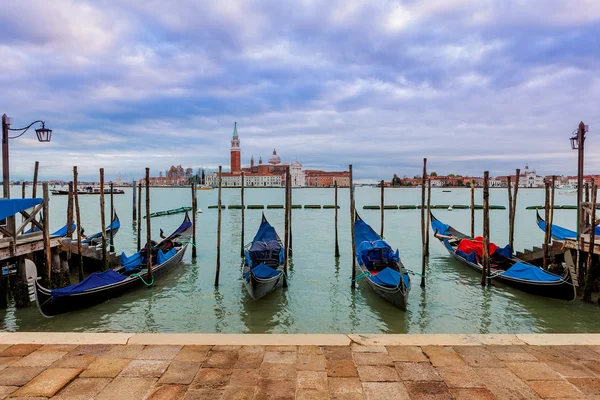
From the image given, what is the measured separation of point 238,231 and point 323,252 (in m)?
7.21

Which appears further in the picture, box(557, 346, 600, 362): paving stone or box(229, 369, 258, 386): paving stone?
box(557, 346, 600, 362): paving stone

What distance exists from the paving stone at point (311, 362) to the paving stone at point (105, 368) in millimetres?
1233

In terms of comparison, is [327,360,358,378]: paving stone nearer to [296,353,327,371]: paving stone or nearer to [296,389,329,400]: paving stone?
[296,353,327,371]: paving stone

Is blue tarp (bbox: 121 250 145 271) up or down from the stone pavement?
down

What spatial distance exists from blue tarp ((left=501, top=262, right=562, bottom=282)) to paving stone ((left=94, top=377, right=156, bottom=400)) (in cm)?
715

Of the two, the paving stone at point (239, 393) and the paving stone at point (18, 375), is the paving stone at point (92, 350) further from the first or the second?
the paving stone at point (239, 393)

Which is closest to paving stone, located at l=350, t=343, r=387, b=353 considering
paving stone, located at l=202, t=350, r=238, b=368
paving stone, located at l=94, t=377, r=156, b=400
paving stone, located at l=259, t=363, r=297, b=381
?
paving stone, located at l=259, t=363, r=297, b=381

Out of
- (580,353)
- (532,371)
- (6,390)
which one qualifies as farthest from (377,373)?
(6,390)

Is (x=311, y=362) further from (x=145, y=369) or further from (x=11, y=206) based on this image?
(x=11, y=206)

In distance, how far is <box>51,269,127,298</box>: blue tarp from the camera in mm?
6137

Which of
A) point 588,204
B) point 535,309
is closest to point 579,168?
point 588,204

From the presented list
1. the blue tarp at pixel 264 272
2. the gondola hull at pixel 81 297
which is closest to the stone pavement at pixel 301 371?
the gondola hull at pixel 81 297

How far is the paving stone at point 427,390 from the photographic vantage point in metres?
2.39

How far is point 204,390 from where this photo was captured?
247 centimetres
